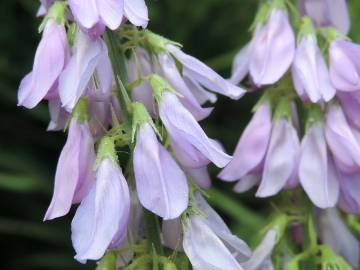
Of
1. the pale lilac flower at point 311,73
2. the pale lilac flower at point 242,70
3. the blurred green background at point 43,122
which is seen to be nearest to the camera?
the pale lilac flower at point 311,73

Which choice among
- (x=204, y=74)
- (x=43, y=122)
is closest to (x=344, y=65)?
(x=204, y=74)

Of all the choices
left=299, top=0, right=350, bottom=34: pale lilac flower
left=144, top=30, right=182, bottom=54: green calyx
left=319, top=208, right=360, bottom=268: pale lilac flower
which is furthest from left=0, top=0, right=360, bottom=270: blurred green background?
left=144, top=30, right=182, bottom=54: green calyx

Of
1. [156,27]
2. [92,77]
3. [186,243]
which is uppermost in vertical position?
[92,77]

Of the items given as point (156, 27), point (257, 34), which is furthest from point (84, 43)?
point (156, 27)

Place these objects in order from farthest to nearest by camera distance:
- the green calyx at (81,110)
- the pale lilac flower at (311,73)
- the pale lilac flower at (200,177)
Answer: the pale lilac flower at (311,73), the pale lilac flower at (200,177), the green calyx at (81,110)

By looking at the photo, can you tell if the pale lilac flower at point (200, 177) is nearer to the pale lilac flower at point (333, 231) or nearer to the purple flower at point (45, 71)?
the purple flower at point (45, 71)

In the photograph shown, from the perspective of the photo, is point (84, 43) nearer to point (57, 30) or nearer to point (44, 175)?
point (57, 30)

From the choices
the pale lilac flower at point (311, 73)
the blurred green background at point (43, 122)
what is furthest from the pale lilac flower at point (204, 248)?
the blurred green background at point (43, 122)
